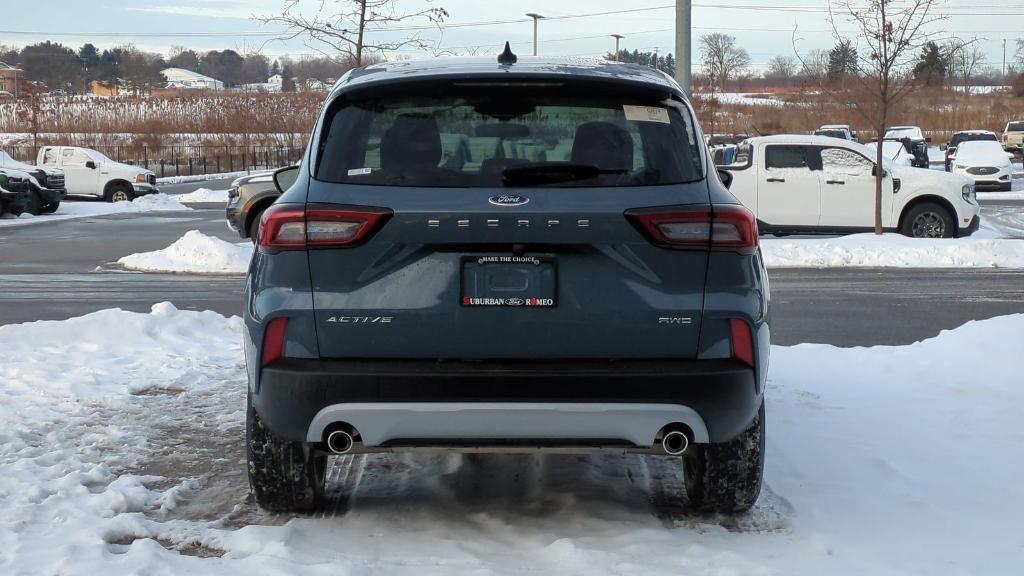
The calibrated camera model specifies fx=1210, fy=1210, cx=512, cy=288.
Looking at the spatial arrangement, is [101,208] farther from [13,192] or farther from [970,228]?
→ [970,228]

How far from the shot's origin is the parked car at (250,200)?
1866 cm

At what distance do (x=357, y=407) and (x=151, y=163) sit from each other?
2070 inches

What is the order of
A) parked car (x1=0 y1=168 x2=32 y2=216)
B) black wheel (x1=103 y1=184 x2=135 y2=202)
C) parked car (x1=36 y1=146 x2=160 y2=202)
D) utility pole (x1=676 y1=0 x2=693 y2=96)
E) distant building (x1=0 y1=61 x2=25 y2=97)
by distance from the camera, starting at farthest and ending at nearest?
distant building (x1=0 y1=61 x2=25 y2=97)
black wheel (x1=103 y1=184 x2=135 y2=202)
parked car (x1=36 y1=146 x2=160 y2=202)
parked car (x1=0 y1=168 x2=32 y2=216)
utility pole (x1=676 y1=0 x2=693 y2=96)

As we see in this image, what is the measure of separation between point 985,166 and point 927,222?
17.8 m

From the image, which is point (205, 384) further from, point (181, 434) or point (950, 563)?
point (950, 563)

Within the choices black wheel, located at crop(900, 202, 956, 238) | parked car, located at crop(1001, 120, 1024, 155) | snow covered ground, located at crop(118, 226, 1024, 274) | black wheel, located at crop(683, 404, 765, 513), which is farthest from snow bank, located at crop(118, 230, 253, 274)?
parked car, located at crop(1001, 120, 1024, 155)

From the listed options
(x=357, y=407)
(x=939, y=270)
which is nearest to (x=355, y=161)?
(x=357, y=407)

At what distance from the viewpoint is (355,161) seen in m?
4.36

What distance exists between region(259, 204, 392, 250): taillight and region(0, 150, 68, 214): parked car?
2735cm

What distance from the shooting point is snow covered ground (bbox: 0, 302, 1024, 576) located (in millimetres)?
4266

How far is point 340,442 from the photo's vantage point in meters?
4.32

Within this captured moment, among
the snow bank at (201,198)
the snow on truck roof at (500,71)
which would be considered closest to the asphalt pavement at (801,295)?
the snow on truck roof at (500,71)

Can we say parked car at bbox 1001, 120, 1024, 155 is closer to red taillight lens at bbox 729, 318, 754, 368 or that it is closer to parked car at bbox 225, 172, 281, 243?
parked car at bbox 225, 172, 281, 243

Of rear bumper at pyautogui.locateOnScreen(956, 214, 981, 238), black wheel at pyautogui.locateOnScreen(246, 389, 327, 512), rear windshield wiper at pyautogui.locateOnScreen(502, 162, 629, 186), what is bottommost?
black wheel at pyautogui.locateOnScreen(246, 389, 327, 512)
